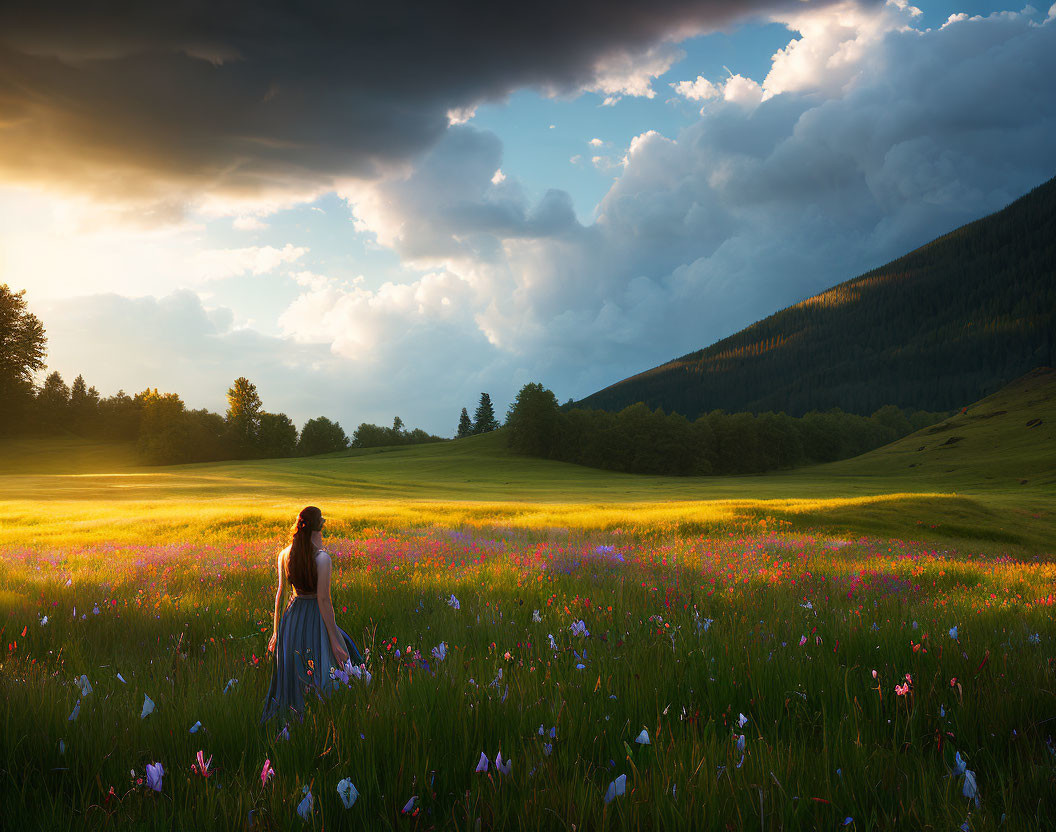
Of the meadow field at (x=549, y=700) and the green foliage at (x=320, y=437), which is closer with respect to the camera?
the meadow field at (x=549, y=700)

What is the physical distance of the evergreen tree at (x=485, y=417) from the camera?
7495 inches

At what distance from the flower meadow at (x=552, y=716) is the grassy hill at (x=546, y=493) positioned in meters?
13.1

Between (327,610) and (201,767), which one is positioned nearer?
(201,767)

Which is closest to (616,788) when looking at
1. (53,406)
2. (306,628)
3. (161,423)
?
(306,628)

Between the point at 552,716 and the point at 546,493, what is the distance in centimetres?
5707

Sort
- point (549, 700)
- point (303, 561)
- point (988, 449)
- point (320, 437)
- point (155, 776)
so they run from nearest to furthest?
point (155, 776), point (549, 700), point (303, 561), point (988, 449), point (320, 437)

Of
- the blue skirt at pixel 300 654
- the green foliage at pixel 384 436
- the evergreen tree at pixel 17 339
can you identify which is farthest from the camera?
the green foliage at pixel 384 436

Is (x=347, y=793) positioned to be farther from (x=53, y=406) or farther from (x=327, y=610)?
(x=53, y=406)

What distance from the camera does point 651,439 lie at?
119 m

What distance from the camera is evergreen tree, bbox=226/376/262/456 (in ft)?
382

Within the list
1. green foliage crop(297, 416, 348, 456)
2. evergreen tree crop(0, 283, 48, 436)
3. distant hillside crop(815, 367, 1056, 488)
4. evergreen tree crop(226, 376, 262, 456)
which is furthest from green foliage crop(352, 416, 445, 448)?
distant hillside crop(815, 367, 1056, 488)

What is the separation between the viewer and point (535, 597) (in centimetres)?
684

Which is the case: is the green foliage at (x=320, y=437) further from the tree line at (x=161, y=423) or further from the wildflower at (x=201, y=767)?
the wildflower at (x=201, y=767)

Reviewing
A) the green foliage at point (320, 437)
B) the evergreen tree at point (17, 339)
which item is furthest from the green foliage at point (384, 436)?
the evergreen tree at point (17, 339)
